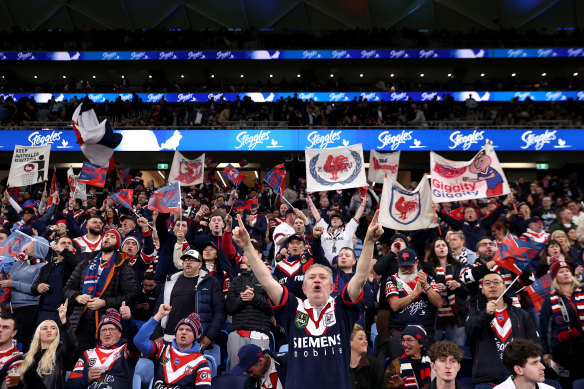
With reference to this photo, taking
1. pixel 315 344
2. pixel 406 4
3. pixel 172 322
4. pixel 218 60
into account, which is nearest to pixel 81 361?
pixel 172 322

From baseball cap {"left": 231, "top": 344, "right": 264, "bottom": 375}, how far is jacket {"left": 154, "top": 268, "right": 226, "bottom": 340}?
2.07 feet

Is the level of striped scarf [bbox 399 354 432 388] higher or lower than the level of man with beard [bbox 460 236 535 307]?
lower

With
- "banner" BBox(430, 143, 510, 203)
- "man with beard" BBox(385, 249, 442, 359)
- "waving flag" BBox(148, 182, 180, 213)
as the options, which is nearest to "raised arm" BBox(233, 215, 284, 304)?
"man with beard" BBox(385, 249, 442, 359)

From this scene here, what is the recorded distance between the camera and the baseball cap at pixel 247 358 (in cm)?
492

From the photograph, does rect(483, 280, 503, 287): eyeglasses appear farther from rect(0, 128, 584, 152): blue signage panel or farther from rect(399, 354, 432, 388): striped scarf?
rect(0, 128, 584, 152): blue signage panel

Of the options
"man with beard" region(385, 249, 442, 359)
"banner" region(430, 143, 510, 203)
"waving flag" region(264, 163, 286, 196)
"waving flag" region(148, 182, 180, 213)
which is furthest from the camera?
"waving flag" region(264, 163, 286, 196)

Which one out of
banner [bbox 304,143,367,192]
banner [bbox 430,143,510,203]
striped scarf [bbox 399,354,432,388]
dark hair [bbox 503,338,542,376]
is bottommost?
striped scarf [bbox 399,354,432,388]

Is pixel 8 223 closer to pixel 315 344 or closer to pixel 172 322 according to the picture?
pixel 172 322

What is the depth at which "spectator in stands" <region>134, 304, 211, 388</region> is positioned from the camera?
15.3 ft

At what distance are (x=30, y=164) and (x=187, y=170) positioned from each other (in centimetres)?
384

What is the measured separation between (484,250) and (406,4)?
28766 millimetres

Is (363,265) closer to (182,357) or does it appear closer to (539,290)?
(182,357)

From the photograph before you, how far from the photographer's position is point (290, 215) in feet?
28.2

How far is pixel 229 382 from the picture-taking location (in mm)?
4777
